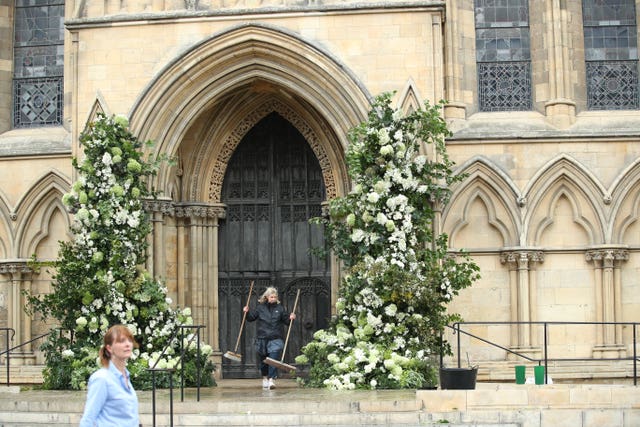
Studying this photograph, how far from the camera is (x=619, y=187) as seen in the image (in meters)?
18.0

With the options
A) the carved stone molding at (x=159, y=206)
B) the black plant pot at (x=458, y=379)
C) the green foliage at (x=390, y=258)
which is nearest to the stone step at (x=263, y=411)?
the black plant pot at (x=458, y=379)

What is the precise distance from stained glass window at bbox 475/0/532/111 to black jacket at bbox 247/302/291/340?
4.64 m

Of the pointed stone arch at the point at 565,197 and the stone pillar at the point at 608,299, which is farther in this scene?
the pointed stone arch at the point at 565,197

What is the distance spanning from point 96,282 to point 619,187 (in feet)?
24.3

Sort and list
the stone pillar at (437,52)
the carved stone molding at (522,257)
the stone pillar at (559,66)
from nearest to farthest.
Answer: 1. the stone pillar at (437,52)
2. the carved stone molding at (522,257)
3. the stone pillar at (559,66)

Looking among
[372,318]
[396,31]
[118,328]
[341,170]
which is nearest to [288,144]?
[341,170]

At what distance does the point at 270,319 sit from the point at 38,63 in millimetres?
6139

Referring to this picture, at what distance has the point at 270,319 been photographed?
1636 cm

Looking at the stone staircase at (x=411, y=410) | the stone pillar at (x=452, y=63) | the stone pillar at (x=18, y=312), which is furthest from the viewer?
the stone pillar at (x=18, y=312)

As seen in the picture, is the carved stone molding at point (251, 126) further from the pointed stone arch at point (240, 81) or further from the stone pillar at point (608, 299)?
the stone pillar at point (608, 299)

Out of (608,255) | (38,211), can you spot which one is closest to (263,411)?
(608,255)

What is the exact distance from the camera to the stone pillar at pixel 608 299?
1777cm

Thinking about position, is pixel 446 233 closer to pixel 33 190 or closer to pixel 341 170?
pixel 341 170

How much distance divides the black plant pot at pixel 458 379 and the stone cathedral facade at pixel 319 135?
3.57m
